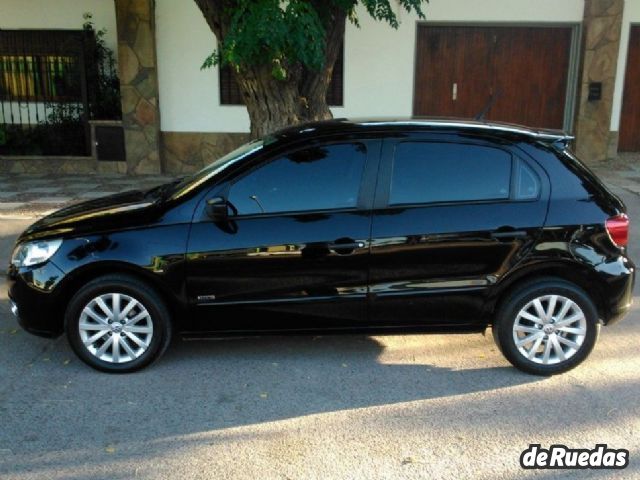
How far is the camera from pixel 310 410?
381 centimetres

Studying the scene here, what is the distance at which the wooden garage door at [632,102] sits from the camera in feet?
40.2

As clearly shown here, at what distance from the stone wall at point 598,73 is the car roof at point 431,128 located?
8.09 meters

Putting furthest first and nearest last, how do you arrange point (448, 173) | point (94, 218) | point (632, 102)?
point (632, 102), point (94, 218), point (448, 173)

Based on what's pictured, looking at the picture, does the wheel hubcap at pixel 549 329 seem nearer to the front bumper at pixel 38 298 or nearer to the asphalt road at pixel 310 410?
the asphalt road at pixel 310 410

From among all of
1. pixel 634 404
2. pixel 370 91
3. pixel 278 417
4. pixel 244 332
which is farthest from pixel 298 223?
pixel 370 91

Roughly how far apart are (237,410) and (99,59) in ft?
33.8

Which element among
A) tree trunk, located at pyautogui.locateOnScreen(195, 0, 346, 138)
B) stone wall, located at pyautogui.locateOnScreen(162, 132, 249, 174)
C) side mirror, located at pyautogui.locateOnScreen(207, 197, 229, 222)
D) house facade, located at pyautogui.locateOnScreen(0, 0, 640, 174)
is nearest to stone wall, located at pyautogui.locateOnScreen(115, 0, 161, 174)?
house facade, located at pyautogui.locateOnScreen(0, 0, 640, 174)

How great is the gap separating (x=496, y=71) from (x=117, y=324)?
9759mm

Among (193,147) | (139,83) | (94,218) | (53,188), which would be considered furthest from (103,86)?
(94,218)

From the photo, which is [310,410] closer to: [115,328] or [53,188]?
[115,328]

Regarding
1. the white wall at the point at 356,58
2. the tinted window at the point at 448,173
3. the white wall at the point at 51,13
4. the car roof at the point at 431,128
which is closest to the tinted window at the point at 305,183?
the car roof at the point at 431,128

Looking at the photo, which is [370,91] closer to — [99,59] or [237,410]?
[99,59]

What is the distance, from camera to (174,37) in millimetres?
11578

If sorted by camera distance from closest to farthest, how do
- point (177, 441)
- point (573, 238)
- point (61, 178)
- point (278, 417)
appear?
point (177, 441), point (278, 417), point (573, 238), point (61, 178)
